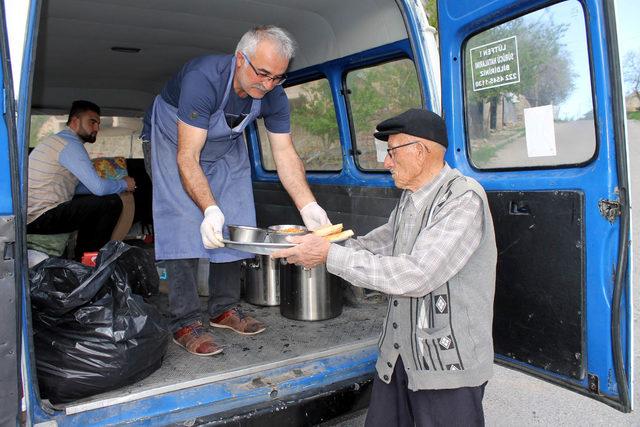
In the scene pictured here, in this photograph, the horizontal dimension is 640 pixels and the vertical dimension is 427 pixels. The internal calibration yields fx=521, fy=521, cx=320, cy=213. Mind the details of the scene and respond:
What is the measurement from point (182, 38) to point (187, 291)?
235 centimetres

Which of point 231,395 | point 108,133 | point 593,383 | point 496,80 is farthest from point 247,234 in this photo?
point 108,133

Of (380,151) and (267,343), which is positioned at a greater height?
(380,151)

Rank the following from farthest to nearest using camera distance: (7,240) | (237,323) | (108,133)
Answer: (108,133)
(237,323)
(7,240)

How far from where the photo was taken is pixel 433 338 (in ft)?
6.41

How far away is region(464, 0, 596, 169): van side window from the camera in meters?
2.16

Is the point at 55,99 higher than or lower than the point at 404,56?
higher

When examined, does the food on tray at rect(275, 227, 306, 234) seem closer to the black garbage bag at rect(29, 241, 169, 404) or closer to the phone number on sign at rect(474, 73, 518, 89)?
the black garbage bag at rect(29, 241, 169, 404)

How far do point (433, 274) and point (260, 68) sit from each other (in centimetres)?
149

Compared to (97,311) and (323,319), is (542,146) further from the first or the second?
(97,311)

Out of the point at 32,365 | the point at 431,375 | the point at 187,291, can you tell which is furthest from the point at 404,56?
the point at 32,365

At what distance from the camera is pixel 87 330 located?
2.36 meters

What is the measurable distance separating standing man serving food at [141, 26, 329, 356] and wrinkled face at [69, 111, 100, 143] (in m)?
1.10

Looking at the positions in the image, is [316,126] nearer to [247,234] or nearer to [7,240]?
[247,234]

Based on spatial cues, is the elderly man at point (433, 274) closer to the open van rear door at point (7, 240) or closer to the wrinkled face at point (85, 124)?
the open van rear door at point (7, 240)
